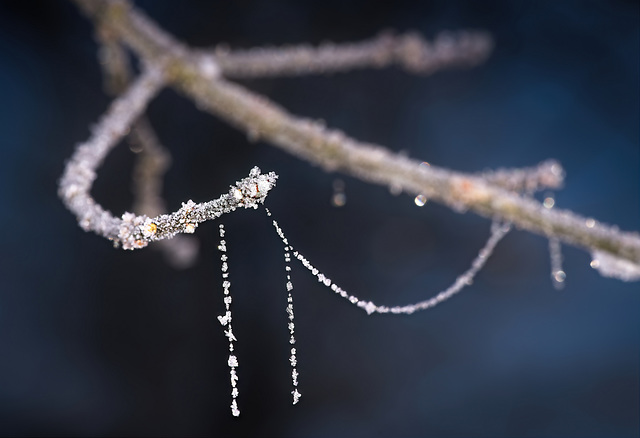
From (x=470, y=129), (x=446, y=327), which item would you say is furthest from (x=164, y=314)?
(x=470, y=129)

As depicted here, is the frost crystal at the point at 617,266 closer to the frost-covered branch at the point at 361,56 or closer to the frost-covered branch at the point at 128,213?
the frost-covered branch at the point at 128,213

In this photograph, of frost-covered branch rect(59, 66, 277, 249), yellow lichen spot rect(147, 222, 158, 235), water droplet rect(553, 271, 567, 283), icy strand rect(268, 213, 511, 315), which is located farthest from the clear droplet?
yellow lichen spot rect(147, 222, 158, 235)

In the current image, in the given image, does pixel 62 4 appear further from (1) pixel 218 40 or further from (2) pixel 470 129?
(2) pixel 470 129

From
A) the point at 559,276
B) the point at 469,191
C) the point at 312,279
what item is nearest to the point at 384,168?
the point at 469,191

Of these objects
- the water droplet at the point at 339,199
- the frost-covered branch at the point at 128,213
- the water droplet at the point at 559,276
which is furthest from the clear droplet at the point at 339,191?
the frost-covered branch at the point at 128,213

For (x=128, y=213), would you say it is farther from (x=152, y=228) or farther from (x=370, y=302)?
(x=370, y=302)
